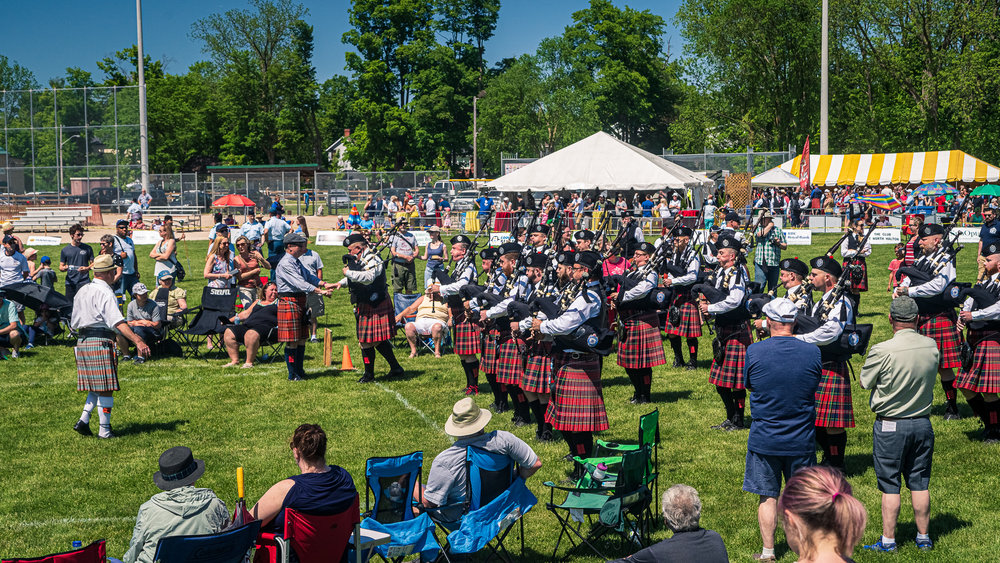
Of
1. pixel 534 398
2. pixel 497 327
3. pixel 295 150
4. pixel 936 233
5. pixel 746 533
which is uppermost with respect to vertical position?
pixel 295 150

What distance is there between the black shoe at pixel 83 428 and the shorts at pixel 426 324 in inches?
193

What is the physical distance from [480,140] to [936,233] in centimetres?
5258

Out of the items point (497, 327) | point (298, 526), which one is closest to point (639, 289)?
point (497, 327)

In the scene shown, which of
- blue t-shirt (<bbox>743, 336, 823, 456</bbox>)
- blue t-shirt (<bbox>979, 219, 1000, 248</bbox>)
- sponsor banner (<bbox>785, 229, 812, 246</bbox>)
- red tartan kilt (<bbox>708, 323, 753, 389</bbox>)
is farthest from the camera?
sponsor banner (<bbox>785, 229, 812, 246</bbox>)

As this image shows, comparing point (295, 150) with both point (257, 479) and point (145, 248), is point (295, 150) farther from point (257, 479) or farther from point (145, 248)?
point (257, 479)

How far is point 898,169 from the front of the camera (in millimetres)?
35969

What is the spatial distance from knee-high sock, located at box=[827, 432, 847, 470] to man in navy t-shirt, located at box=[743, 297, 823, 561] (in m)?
1.65

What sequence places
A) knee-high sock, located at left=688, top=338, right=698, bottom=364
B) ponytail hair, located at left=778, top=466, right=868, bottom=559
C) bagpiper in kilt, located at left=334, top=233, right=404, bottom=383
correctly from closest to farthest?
ponytail hair, located at left=778, top=466, right=868, bottom=559, bagpiper in kilt, located at left=334, top=233, right=404, bottom=383, knee-high sock, located at left=688, top=338, right=698, bottom=364

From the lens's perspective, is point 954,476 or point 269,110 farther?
point 269,110

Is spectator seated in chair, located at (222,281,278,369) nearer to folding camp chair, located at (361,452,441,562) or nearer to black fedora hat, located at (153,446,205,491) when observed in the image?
folding camp chair, located at (361,452,441,562)

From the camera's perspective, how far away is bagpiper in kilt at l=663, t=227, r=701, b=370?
446 inches

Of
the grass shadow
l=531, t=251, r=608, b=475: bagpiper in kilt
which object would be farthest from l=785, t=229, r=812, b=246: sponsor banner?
the grass shadow

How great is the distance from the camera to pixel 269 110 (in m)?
60.2

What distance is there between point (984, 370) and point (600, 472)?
155 inches
